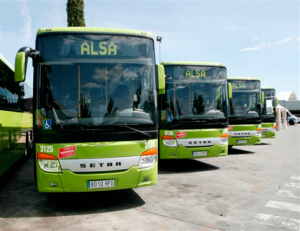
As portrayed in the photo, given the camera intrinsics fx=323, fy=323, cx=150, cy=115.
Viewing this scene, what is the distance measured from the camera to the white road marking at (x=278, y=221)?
5359 mm

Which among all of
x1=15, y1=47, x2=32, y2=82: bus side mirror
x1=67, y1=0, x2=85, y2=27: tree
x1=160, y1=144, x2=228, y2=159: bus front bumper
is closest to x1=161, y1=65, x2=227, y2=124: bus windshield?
x1=160, y1=144, x2=228, y2=159: bus front bumper

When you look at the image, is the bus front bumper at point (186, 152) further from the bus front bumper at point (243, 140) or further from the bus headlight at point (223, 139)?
the bus front bumper at point (243, 140)

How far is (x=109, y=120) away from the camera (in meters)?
5.84

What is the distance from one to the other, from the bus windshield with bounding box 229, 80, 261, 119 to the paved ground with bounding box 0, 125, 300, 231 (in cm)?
478

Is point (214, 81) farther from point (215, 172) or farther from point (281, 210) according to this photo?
point (281, 210)

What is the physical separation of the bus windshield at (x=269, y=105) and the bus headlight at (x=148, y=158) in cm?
1405

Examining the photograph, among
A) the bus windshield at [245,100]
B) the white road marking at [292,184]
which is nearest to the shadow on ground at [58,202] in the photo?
the white road marking at [292,184]

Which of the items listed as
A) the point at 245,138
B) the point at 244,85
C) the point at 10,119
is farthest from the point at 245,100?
the point at 10,119

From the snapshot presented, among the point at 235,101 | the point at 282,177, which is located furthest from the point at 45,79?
the point at 235,101

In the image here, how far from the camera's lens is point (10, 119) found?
9117mm

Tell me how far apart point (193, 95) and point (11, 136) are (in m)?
5.47

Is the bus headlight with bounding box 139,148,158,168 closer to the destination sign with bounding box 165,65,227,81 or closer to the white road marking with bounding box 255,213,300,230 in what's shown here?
the white road marking with bounding box 255,213,300,230

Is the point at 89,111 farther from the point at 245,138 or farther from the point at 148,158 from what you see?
the point at 245,138

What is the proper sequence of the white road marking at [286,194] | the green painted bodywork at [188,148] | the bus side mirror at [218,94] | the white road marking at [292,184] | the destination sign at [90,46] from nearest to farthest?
the destination sign at [90,46] → the white road marking at [286,194] → the white road marking at [292,184] → the green painted bodywork at [188,148] → the bus side mirror at [218,94]
